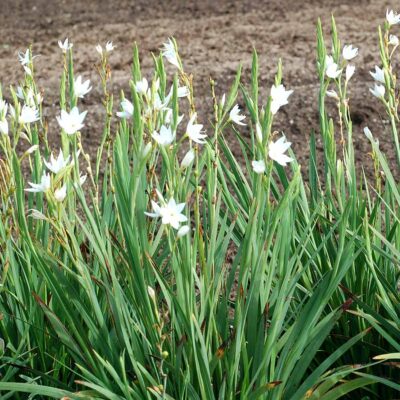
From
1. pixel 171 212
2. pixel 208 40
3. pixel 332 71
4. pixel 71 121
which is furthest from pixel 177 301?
pixel 208 40

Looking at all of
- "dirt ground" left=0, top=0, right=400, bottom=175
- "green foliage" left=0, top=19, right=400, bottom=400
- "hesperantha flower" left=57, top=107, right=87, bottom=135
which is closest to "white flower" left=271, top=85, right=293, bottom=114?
"green foliage" left=0, top=19, right=400, bottom=400

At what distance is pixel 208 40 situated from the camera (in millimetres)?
5734

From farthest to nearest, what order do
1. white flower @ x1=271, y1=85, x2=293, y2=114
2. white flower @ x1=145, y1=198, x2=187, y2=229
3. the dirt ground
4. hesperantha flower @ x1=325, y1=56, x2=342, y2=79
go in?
the dirt ground < hesperantha flower @ x1=325, y1=56, x2=342, y2=79 < white flower @ x1=271, y1=85, x2=293, y2=114 < white flower @ x1=145, y1=198, x2=187, y2=229

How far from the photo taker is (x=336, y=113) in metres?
4.49

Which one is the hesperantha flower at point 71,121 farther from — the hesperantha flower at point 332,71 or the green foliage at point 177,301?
the hesperantha flower at point 332,71

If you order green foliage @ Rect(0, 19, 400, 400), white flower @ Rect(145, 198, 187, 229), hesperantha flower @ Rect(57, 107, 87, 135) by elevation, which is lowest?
green foliage @ Rect(0, 19, 400, 400)

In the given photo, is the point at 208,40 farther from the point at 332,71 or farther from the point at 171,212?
the point at 171,212

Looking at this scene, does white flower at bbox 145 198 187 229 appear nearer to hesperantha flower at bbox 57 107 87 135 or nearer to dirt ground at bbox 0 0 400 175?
hesperantha flower at bbox 57 107 87 135

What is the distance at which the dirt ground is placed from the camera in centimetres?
449

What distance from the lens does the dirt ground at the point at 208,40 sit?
14.7 ft

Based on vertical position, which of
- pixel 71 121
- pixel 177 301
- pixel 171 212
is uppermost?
pixel 71 121

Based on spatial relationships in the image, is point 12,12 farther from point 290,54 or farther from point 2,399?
point 2,399

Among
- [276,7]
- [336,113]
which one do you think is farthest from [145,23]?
[336,113]

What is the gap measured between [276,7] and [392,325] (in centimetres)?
475
